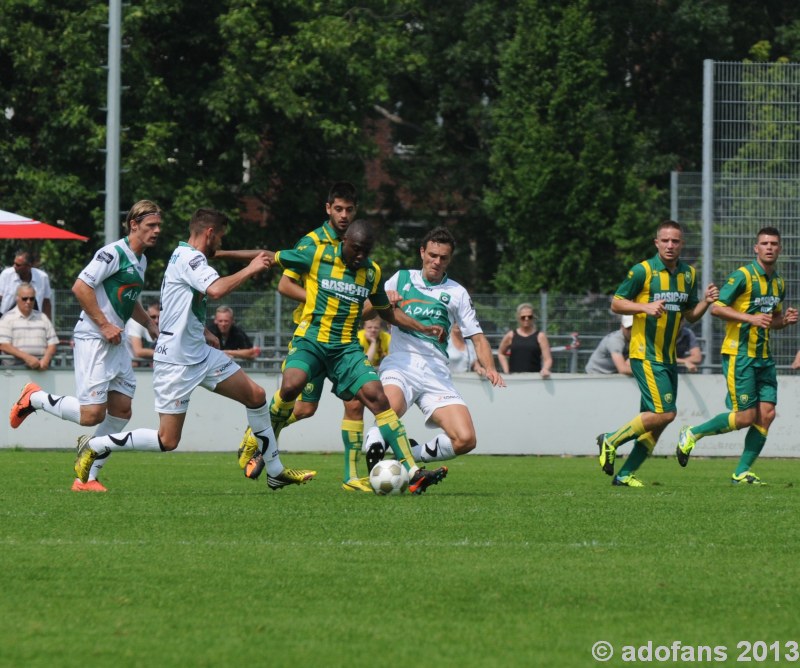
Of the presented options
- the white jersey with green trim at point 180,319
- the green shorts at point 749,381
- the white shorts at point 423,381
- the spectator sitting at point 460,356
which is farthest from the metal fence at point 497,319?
the white jersey with green trim at point 180,319

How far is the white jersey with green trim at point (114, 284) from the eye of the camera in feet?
37.2

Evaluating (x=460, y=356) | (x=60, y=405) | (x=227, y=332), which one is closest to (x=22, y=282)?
(x=227, y=332)

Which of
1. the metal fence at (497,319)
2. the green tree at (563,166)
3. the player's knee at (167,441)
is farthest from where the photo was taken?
the green tree at (563,166)

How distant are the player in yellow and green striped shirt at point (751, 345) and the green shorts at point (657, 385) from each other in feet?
1.99

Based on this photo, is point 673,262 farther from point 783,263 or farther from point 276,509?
point 783,263

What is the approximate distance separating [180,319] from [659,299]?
4150 mm

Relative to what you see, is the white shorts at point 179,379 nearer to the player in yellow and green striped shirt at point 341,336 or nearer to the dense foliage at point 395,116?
the player in yellow and green striped shirt at point 341,336

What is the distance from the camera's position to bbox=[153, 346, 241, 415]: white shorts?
10.9 metres

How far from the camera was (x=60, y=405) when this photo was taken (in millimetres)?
11828

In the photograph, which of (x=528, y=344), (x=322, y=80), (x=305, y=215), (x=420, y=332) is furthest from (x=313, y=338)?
(x=305, y=215)

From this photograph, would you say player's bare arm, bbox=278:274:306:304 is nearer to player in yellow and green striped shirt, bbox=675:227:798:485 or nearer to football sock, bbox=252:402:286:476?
football sock, bbox=252:402:286:476

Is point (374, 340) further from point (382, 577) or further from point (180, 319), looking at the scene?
point (382, 577)

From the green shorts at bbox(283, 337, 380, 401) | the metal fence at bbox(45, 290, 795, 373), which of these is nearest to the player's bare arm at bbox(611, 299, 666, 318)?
the green shorts at bbox(283, 337, 380, 401)

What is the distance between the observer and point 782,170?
20.2 m
